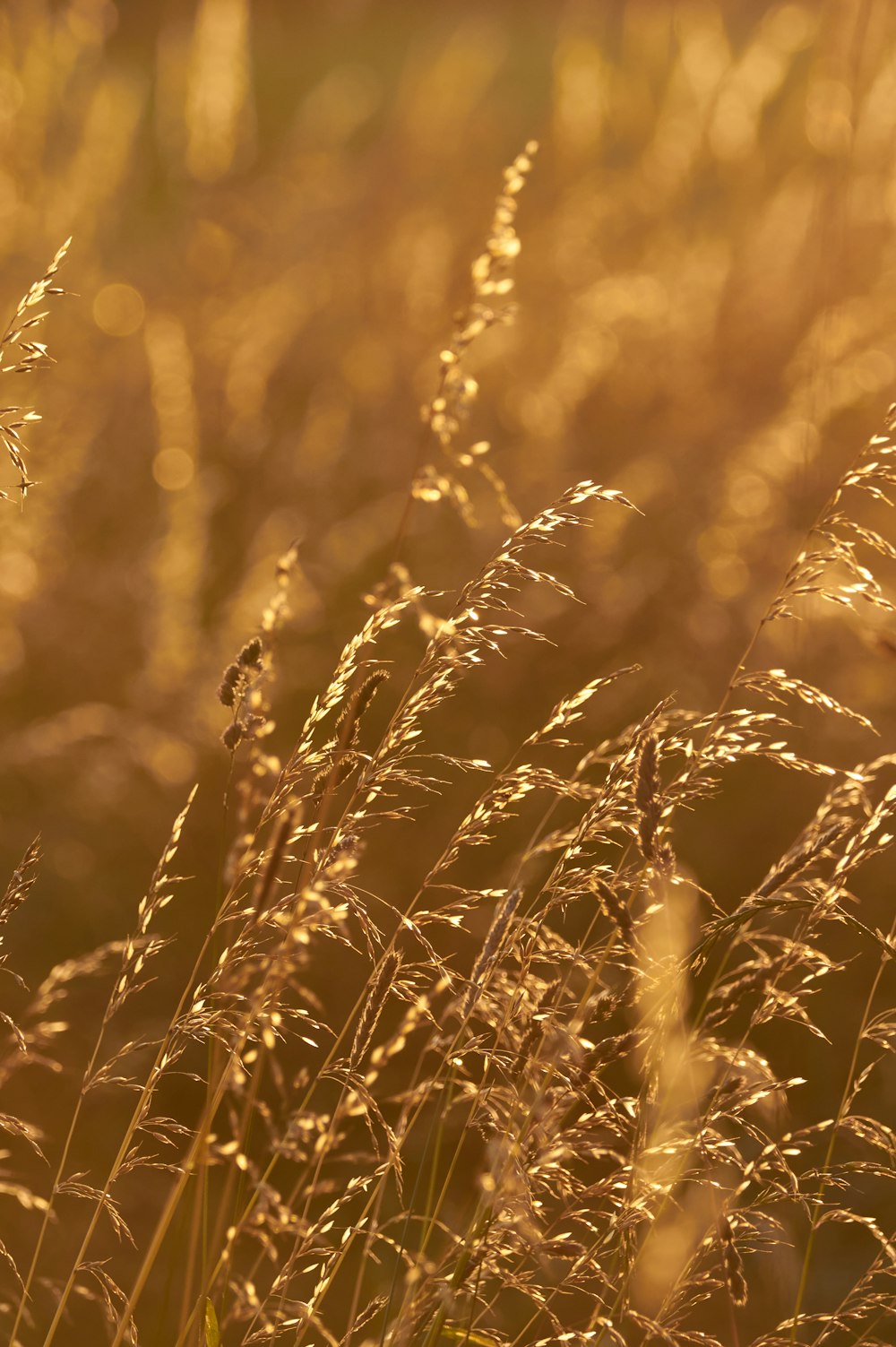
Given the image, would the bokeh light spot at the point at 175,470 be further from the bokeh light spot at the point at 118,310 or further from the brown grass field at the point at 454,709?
the bokeh light spot at the point at 118,310

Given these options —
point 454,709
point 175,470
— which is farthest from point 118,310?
point 454,709

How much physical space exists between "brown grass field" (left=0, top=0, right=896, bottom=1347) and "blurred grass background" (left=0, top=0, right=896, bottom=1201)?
23mm

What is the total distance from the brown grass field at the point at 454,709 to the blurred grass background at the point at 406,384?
0.07 ft

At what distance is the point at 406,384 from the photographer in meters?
4.88

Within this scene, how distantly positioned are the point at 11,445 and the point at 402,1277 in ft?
4.87

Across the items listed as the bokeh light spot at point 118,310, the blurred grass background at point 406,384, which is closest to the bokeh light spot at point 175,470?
the blurred grass background at point 406,384

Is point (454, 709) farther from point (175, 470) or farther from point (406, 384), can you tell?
point (406, 384)

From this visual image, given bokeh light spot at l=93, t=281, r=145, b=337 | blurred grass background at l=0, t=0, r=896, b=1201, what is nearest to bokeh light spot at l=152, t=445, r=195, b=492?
blurred grass background at l=0, t=0, r=896, b=1201

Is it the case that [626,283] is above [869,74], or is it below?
below

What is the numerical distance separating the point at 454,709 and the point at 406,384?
2007 mm

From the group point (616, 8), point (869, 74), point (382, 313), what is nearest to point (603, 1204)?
point (382, 313)

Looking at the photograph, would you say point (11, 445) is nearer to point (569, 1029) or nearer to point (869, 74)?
point (569, 1029)

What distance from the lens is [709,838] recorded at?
2.89 m

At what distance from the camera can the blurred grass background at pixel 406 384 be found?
310 centimetres
